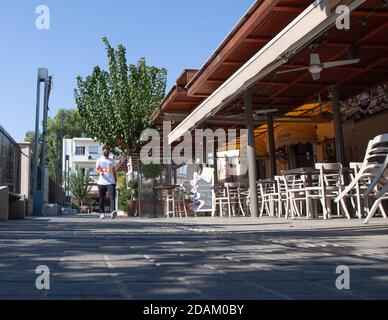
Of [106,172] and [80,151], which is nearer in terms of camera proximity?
[106,172]

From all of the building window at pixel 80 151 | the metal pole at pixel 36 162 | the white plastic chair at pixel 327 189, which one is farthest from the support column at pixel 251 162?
the building window at pixel 80 151

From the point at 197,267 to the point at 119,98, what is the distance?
20.4m

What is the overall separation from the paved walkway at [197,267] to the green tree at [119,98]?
697 inches

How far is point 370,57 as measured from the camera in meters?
10.4

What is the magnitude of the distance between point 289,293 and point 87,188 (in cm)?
6699

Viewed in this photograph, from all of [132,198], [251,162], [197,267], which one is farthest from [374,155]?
[132,198]

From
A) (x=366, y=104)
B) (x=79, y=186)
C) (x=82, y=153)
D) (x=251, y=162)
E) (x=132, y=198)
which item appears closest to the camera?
(x=251, y=162)

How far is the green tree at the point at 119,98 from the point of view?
73.9 ft

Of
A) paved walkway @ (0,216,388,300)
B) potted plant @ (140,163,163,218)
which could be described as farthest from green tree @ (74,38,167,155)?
paved walkway @ (0,216,388,300)

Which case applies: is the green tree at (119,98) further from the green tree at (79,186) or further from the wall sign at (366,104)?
the green tree at (79,186)

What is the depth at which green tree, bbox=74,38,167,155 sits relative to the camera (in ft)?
73.9

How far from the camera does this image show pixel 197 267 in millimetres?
3115

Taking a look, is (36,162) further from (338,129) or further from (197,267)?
(197,267)

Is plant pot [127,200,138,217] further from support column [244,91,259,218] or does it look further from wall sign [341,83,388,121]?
wall sign [341,83,388,121]
